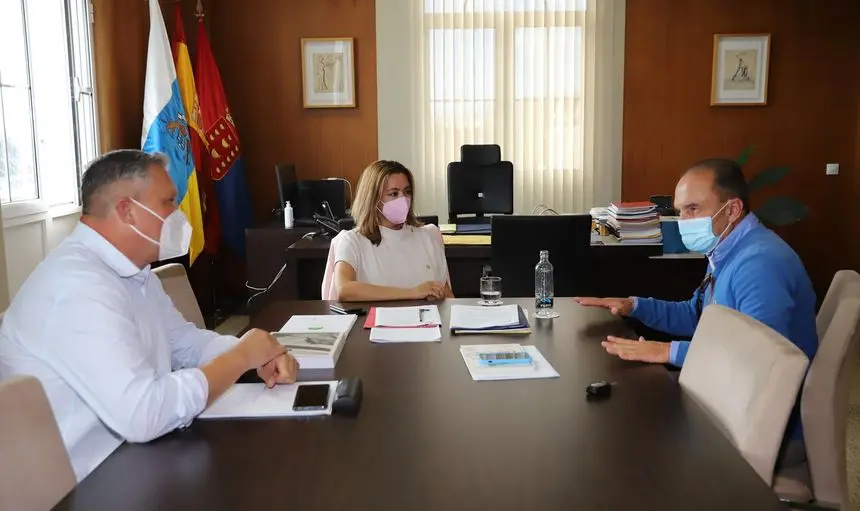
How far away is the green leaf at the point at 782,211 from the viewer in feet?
18.5

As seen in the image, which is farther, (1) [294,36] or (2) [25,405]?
(1) [294,36]

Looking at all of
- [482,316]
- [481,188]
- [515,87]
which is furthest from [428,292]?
[515,87]

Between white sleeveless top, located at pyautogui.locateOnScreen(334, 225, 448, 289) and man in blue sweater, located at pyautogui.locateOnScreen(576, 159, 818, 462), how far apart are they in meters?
0.80

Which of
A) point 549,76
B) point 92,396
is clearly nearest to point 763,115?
point 549,76

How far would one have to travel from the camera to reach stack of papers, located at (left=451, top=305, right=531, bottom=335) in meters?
2.05

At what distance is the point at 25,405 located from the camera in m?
1.10

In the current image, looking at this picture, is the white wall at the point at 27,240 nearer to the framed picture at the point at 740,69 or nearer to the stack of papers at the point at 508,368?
the stack of papers at the point at 508,368

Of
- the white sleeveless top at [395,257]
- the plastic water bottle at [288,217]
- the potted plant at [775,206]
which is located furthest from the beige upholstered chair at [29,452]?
the potted plant at [775,206]

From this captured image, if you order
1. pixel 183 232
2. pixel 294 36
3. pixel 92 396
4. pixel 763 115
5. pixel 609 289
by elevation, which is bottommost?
pixel 609 289

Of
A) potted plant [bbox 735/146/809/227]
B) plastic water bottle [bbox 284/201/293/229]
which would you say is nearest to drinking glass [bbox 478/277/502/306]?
plastic water bottle [bbox 284/201/293/229]

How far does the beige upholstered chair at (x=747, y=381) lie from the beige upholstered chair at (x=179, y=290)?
1625 millimetres

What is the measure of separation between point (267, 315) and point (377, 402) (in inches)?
36.8

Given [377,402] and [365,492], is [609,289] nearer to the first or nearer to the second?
[377,402]

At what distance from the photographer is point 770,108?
19.5 ft
